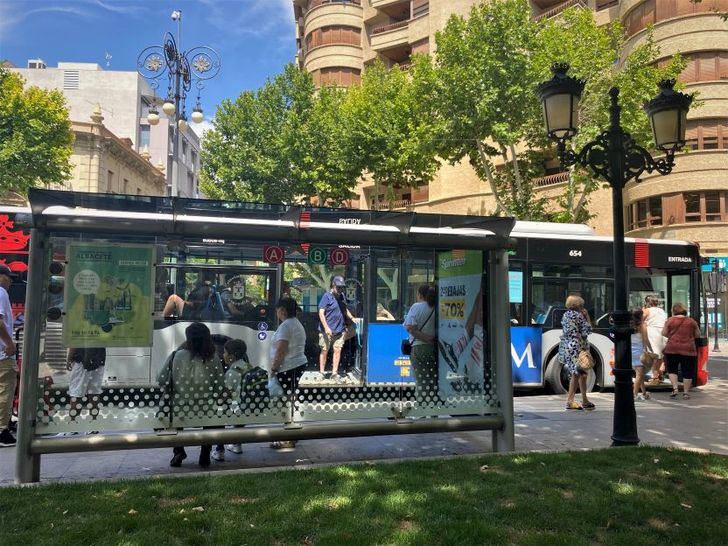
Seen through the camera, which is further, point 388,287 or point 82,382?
point 388,287

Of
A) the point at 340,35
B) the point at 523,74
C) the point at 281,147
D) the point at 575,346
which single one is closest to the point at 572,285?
the point at 575,346

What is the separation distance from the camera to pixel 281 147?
28.1m

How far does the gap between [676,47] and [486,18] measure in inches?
504

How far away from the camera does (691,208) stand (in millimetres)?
28422

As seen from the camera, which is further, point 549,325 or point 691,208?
point 691,208

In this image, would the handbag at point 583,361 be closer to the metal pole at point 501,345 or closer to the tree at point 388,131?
the metal pole at point 501,345

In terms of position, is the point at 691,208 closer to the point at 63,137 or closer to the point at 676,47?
the point at 676,47

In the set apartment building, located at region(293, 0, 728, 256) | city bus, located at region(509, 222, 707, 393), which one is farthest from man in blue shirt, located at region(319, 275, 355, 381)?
apartment building, located at region(293, 0, 728, 256)

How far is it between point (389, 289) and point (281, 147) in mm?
21955

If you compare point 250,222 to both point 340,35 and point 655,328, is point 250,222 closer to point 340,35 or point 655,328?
point 655,328

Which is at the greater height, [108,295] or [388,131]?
[388,131]

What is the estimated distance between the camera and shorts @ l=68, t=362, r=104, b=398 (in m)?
5.10

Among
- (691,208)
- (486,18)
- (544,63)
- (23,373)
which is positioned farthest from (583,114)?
(23,373)

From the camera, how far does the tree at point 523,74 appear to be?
19.6m
